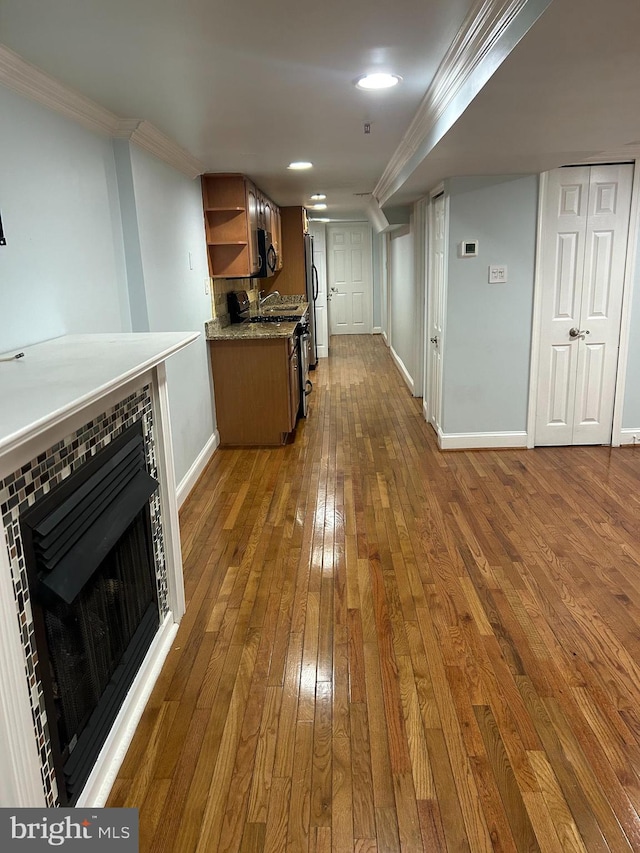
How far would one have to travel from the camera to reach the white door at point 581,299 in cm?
443

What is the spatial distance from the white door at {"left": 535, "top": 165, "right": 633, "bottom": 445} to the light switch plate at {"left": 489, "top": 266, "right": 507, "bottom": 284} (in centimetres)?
28

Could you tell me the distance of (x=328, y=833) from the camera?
5.43ft

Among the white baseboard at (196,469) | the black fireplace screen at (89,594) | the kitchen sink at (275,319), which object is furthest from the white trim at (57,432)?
the kitchen sink at (275,319)

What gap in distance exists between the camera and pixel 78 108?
2.68m

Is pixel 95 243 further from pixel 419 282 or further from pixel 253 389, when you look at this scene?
pixel 419 282

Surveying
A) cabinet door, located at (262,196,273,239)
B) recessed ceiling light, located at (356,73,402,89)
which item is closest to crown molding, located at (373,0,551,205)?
recessed ceiling light, located at (356,73,402,89)

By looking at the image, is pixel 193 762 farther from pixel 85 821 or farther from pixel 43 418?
pixel 43 418

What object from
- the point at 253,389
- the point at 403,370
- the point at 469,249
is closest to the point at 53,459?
the point at 253,389

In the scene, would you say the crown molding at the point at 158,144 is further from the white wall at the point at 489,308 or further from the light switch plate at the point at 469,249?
the light switch plate at the point at 469,249

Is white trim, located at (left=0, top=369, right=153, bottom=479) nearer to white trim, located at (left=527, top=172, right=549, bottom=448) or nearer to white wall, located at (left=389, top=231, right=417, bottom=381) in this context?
white trim, located at (left=527, top=172, right=549, bottom=448)

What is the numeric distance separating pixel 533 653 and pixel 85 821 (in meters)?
1.65

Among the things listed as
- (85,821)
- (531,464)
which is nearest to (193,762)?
(85,821)

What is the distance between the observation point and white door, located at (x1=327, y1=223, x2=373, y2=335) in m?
11.8

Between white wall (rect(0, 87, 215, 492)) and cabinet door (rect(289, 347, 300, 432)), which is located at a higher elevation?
white wall (rect(0, 87, 215, 492))
